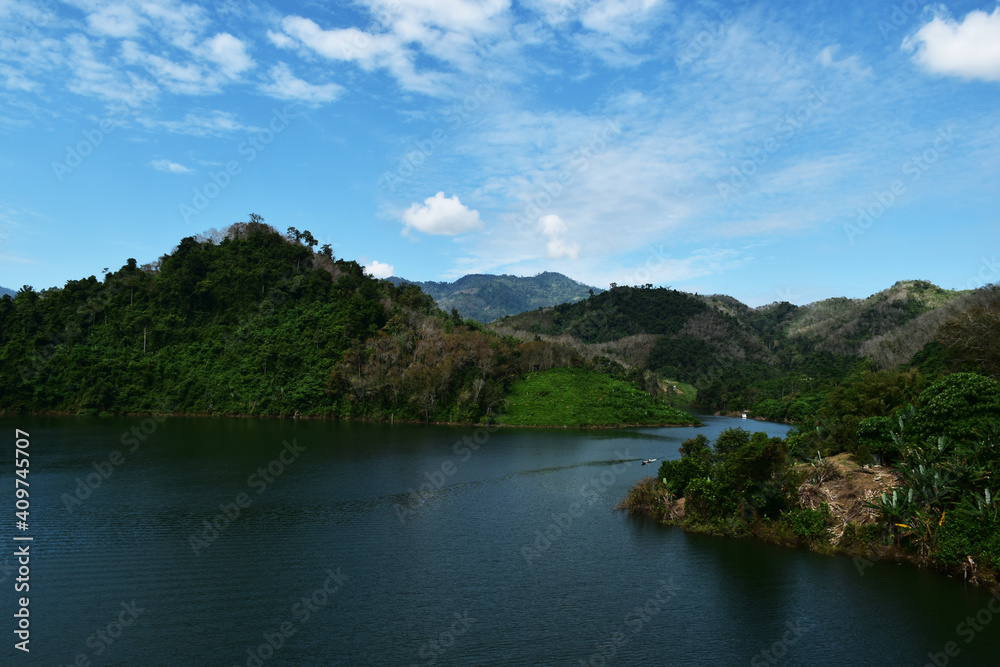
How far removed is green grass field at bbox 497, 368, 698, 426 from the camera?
270ft

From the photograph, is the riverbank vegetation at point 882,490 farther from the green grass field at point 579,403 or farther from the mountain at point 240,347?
the mountain at point 240,347

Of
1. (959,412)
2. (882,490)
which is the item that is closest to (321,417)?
(882,490)

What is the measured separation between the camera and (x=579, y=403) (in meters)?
85.3

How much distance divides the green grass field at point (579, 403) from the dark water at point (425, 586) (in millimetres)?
43738

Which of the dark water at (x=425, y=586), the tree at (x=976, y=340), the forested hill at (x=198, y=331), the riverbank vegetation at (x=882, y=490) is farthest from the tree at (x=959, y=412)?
the forested hill at (x=198, y=331)

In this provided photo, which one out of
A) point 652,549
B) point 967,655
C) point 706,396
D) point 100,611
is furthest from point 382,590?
point 706,396

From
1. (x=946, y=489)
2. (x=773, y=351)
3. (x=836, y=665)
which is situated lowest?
(x=836, y=665)

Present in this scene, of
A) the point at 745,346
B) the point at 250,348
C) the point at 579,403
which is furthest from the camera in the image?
the point at 745,346

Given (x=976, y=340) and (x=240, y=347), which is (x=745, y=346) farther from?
(x=240, y=347)

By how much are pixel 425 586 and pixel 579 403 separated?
65.7 m

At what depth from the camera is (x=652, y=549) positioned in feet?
86.7

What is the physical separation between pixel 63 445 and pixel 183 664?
45.9 metres

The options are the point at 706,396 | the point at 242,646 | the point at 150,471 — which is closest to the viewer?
the point at 242,646

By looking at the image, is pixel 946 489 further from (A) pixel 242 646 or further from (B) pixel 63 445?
(B) pixel 63 445
